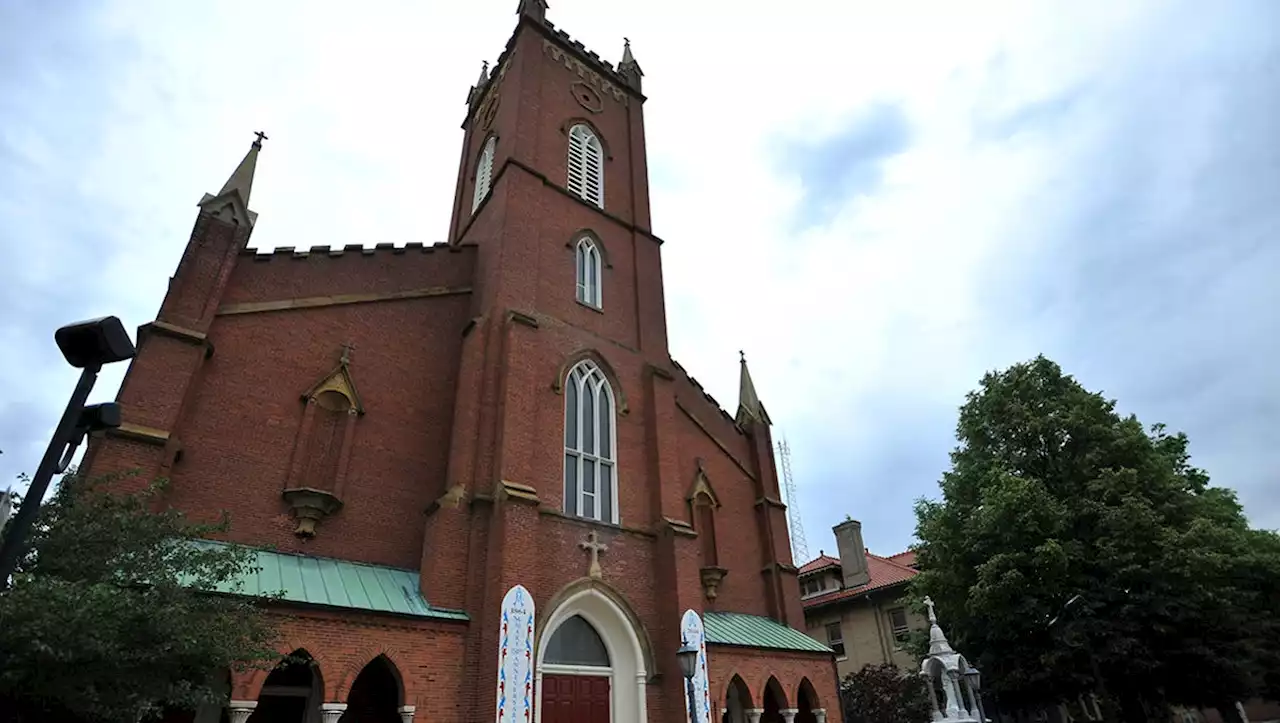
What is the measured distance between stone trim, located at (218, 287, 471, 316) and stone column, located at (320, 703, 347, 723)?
8.02 meters

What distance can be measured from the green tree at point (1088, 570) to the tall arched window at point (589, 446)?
10534 millimetres

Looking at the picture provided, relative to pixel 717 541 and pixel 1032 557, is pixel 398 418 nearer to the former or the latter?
pixel 717 541

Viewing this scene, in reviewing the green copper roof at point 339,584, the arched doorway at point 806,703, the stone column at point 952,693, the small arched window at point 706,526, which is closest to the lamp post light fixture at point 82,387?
the green copper roof at point 339,584

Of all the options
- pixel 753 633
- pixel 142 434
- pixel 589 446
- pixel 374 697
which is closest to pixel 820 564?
pixel 753 633

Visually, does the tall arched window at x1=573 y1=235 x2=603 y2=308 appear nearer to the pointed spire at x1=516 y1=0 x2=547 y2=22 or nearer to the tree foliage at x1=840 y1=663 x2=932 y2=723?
the pointed spire at x1=516 y1=0 x2=547 y2=22

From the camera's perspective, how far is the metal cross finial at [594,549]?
554 inches

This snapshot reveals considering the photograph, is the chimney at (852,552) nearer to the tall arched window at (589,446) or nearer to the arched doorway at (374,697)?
the tall arched window at (589,446)

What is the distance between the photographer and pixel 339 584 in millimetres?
12156

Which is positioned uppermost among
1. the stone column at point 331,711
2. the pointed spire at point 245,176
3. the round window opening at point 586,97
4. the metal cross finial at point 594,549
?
the round window opening at point 586,97

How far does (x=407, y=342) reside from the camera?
1653cm

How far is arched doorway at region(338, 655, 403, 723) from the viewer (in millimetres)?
12038

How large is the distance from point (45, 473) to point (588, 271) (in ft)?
49.3

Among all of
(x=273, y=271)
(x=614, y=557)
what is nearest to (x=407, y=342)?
(x=273, y=271)

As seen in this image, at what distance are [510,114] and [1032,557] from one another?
62.8ft
